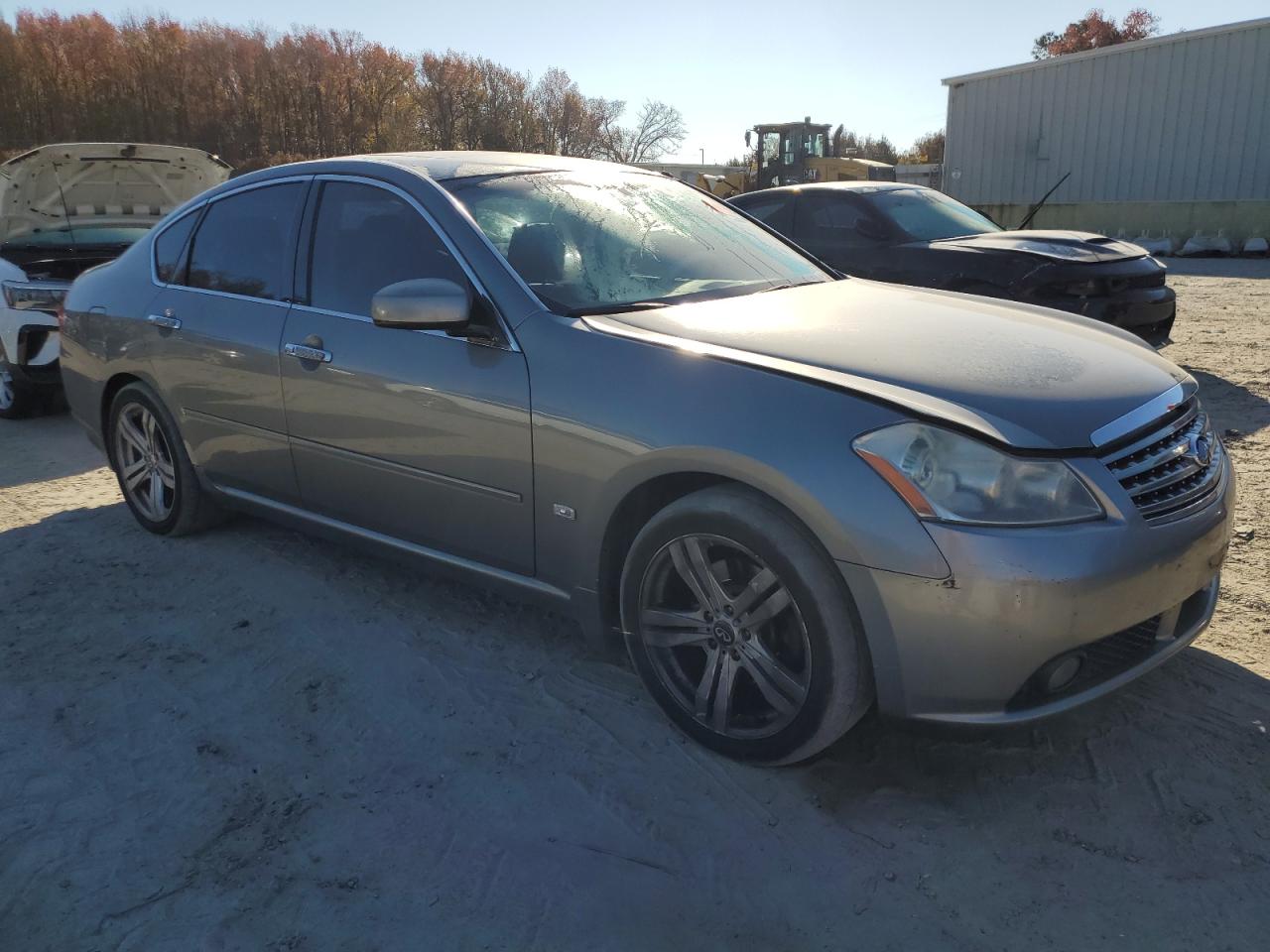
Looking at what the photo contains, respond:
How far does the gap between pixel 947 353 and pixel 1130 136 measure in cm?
2446

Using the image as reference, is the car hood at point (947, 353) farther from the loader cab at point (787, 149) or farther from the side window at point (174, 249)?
the loader cab at point (787, 149)

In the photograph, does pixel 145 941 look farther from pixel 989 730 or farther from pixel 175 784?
pixel 989 730

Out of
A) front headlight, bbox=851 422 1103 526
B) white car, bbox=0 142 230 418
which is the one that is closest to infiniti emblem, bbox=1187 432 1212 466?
front headlight, bbox=851 422 1103 526

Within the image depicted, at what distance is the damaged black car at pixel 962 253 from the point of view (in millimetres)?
7094

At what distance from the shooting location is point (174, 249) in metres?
4.57

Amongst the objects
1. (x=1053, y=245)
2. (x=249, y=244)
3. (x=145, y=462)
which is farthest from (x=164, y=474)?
(x=1053, y=245)

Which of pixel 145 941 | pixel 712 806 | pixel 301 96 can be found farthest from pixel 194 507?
pixel 301 96

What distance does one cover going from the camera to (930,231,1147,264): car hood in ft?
23.7

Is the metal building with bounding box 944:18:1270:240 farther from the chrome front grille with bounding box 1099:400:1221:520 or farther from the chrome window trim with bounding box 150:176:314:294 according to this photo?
the chrome window trim with bounding box 150:176:314:294

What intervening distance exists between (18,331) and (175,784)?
5556 millimetres

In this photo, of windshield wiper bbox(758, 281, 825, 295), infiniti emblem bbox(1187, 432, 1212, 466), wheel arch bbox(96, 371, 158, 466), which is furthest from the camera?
wheel arch bbox(96, 371, 158, 466)

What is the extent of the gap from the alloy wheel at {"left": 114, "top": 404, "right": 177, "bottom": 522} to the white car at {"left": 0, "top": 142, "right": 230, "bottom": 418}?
282 centimetres

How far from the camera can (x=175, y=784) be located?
2793 mm

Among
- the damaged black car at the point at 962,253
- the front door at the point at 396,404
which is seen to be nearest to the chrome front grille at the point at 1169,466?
the front door at the point at 396,404
